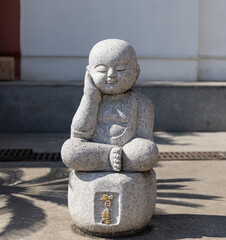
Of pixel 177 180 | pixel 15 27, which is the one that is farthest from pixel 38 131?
pixel 177 180

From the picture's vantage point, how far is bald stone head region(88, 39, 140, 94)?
465 cm

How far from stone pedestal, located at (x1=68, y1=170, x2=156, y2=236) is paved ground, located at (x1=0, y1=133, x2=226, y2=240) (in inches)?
7.3

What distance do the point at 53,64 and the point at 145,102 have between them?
6262 mm

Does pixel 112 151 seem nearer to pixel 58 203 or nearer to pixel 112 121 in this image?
pixel 112 121

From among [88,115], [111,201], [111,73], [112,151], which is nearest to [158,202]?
[111,201]

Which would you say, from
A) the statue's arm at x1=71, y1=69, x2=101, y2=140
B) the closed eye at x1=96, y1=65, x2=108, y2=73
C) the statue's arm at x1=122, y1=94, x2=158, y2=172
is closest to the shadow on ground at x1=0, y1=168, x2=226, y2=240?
the statue's arm at x1=122, y1=94, x2=158, y2=172

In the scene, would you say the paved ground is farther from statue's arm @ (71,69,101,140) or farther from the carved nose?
the carved nose

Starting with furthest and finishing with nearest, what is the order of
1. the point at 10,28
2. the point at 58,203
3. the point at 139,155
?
the point at 10,28 < the point at 58,203 < the point at 139,155

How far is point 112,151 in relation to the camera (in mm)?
4547

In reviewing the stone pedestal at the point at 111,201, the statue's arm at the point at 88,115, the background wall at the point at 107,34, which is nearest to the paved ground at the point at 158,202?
the stone pedestal at the point at 111,201

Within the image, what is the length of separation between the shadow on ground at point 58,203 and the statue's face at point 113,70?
147 cm

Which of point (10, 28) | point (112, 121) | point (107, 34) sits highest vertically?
point (10, 28)

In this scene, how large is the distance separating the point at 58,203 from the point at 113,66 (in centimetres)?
195

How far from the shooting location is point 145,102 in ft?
16.0
